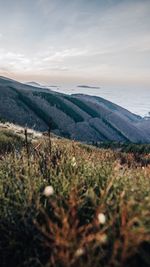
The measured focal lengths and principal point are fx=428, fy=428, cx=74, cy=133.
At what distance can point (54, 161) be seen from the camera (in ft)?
29.2

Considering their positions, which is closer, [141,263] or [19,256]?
[141,263]

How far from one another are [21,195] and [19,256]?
52.5 inches

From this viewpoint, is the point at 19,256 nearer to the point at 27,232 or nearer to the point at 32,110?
the point at 27,232

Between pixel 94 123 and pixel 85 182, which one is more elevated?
pixel 85 182

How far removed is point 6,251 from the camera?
5.73 metres

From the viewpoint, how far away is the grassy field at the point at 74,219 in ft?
14.0

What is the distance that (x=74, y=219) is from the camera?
5.20m

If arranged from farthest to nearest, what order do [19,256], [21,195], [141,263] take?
[21,195], [19,256], [141,263]

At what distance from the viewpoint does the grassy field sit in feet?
14.0

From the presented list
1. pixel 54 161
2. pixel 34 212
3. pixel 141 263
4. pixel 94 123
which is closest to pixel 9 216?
pixel 34 212

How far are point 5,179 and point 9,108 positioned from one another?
157m

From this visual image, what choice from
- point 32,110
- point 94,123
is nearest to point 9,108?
point 32,110

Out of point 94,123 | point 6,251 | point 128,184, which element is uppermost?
point 128,184

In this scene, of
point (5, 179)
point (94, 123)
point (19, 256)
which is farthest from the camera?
point (94, 123)
